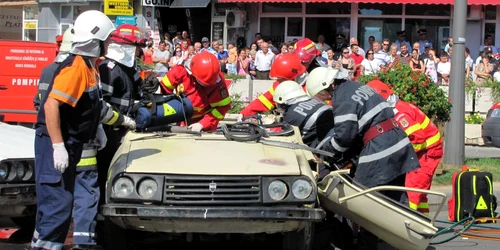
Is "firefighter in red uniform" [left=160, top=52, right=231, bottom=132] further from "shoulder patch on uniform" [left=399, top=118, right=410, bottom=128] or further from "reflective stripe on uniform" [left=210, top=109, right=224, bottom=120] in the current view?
"shoulder patch on uniform" [left=399, top=118, right=410, bottom=128]

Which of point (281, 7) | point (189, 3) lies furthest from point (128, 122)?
point (189, 3)

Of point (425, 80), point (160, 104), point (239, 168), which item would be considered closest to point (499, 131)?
point (425, 80)

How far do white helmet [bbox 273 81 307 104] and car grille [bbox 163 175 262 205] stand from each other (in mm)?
1908

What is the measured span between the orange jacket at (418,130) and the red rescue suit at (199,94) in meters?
1.66

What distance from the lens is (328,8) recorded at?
2302 centimetres

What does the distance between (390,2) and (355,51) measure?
3451 mm

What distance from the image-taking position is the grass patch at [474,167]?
11011 millimetres

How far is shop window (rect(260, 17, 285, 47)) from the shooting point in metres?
23.7

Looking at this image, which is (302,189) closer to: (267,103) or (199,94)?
(199,94)

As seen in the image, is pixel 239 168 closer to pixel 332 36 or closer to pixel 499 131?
pixel 499 131

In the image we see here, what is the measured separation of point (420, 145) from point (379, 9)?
1552 cm

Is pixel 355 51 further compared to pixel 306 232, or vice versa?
pixel 355 51

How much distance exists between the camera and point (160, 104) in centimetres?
688

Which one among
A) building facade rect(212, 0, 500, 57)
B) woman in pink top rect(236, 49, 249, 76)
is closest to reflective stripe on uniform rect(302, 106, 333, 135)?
woman in pink top rect(236, 49, 249, 76)
